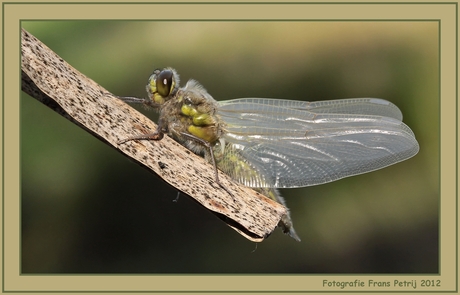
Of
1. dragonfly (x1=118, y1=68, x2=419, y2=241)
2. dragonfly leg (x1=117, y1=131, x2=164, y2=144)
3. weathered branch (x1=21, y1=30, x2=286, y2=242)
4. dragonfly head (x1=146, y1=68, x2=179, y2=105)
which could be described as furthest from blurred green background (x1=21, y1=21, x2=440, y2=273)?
weathered branch (x1=21, y1=30, x2=286, y2=242)

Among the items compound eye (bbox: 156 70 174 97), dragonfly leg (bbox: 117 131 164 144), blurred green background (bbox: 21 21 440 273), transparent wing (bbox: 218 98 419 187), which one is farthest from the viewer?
blurred green background (bbox: 21 21 440 273)

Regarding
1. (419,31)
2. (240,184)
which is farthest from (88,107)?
(419,31)

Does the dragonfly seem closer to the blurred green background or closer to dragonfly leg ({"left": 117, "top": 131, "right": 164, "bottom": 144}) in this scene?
dragonfly leg ({"left": 117, "top": 131, "right": 164, "bottom": 144})

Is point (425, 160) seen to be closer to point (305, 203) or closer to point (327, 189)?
point (327, 189)

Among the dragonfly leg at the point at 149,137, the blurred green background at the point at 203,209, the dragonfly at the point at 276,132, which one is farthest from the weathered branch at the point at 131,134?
the blurred green background at the point at 203,209

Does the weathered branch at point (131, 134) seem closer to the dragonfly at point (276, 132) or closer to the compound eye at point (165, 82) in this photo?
the dragonfly at point (276, 132)
